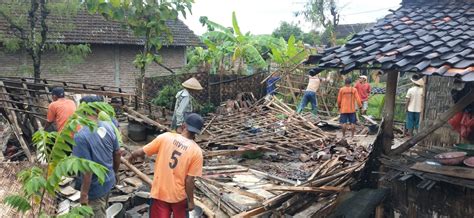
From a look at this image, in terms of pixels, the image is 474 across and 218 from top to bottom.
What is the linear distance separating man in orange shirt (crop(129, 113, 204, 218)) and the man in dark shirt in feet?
1.02

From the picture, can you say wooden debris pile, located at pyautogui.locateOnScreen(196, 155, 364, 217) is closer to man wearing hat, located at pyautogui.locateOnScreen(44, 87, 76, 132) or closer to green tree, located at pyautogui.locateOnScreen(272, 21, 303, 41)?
man wearing hat, located at pyautogui.locateOnScreen(44, 87, 76, 132)

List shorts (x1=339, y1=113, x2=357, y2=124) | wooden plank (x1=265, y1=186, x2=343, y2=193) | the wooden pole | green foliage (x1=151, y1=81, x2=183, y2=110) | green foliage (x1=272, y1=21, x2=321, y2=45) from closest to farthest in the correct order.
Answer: wooden plank (x1=265, y1=186, x2=343, y2=193) < the wooden pole < shorts (x1=339, y1=113, x2=357, y2=124) < green foliage (x1=151, y1=81, x2=183, y2=110) < green foliage (x1=272, y1=21, x2=321, y2=45)

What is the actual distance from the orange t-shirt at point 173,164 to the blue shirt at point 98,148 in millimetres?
428

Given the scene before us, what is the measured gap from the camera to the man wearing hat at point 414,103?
10680 millimetres

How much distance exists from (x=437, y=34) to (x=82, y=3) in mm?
10463

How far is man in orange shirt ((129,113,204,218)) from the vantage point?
4484 mm

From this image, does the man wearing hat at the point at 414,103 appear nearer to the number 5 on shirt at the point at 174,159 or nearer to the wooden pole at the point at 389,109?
the wooden pole at the point at 389,109

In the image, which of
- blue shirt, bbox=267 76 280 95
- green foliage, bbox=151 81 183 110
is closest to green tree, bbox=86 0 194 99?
green foliage, bbox=151 81 183 110

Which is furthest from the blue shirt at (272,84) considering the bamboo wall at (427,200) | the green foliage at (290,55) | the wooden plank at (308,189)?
the bamboo wall at (427,200)

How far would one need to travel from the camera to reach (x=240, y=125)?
12172mm

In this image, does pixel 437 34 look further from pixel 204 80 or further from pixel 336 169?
pixel 204 80

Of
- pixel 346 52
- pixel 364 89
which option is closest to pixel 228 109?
pixel 364 89

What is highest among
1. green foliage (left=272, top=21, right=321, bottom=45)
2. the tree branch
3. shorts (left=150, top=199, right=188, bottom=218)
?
green foliage (left=272, top=21, right=321, bottom=45)

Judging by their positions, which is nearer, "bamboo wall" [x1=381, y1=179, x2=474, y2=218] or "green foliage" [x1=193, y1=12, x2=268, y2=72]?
"bamboo wall" [x1=381, y1=179, x2=474, y2=218]
